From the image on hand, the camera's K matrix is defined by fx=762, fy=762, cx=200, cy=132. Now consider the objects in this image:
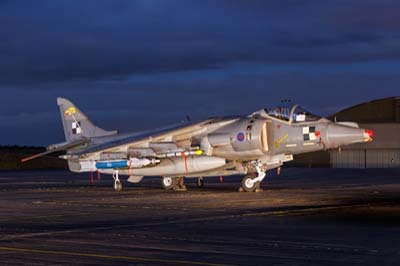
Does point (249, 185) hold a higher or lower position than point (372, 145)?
lower

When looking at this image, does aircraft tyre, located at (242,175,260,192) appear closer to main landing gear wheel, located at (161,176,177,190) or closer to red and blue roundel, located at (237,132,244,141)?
red and blue roundel, located at (237,132,244,141)

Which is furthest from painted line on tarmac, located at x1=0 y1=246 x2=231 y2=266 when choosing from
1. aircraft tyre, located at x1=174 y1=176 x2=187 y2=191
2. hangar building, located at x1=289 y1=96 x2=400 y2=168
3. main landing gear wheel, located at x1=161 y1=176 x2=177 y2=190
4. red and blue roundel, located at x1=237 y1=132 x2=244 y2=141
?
hangar building, located at x1=289 y1=96 x2=400 y2=168

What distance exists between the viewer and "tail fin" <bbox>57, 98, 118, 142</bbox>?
3081cm

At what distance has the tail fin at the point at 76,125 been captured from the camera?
3081 cm

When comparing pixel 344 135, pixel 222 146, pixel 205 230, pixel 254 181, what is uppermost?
pixel 344 135

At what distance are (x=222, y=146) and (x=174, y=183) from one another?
3.15m

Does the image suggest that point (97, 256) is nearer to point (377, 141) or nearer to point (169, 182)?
point (169, 182)

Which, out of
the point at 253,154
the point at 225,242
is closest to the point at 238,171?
the point at 253,154

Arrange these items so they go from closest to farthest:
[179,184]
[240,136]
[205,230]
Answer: [205,230] < [240,136] < [179,184]

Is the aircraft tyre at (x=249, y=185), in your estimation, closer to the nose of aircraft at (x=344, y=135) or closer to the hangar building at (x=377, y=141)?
the nose of aircraft at (x=344, y=135)

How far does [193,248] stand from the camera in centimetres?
1148

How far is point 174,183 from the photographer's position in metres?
28.1

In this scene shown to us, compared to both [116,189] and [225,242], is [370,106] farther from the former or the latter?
[225,242]

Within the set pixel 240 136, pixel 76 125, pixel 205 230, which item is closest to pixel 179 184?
pixel 240 136
